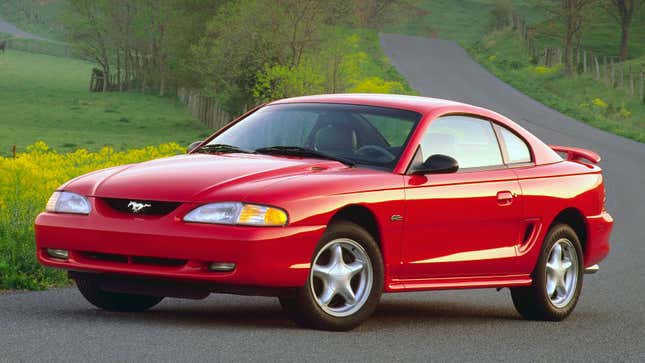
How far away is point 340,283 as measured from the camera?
339 inches

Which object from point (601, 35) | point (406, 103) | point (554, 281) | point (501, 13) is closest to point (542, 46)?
point (601, 35)

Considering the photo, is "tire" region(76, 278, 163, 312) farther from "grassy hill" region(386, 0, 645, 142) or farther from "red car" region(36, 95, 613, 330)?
"grassy hill" region(386, 0, 645, 142)

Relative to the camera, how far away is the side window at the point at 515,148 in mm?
10430

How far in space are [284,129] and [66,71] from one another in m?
98.4

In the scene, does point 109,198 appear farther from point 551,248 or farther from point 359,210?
point 551,248

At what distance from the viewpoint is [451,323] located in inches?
388

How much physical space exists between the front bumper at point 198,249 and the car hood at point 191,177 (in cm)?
17

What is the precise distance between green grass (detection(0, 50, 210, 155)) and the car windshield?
34234 millimetres

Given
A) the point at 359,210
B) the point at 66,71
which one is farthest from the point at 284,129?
the point at 66,71

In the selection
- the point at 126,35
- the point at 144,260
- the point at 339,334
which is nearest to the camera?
the point at 144,260

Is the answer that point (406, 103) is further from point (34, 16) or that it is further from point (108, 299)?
point (34, 16)

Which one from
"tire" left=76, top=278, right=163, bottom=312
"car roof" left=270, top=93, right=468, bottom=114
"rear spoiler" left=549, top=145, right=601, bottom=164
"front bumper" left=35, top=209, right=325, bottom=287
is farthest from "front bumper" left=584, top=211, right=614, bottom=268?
"tire" left=76, top=278, right=163, bottom=312

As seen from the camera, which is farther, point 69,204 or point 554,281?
point 554,281

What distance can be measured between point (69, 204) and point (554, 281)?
3.78m
